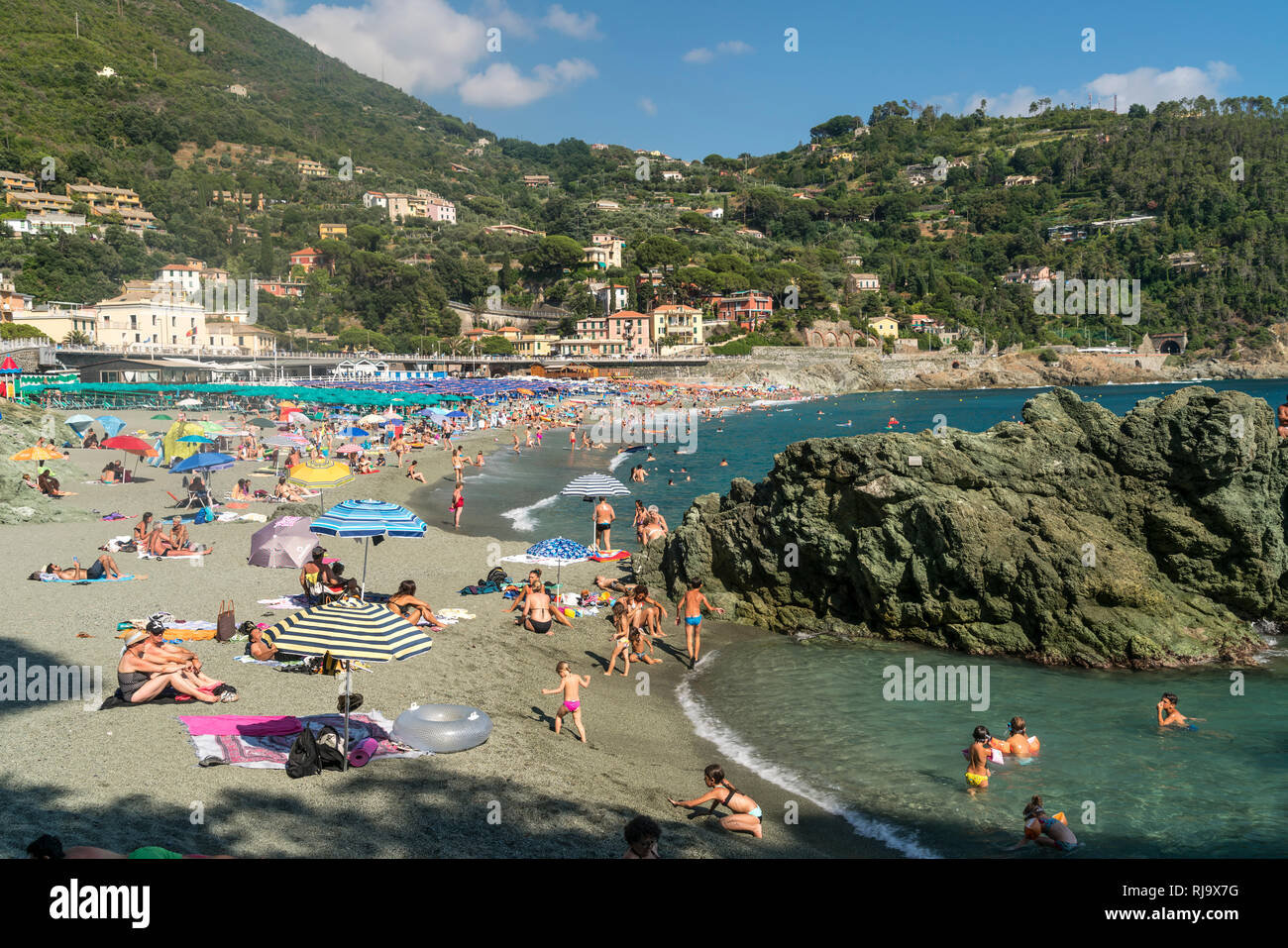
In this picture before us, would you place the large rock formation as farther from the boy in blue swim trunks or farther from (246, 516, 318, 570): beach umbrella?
(246, 516, 318, 570): beach umbrella

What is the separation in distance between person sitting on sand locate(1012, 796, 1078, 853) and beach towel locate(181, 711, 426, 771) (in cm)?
547

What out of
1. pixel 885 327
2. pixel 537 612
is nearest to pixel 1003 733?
pixel 537 612

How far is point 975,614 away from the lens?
1295 centimetres

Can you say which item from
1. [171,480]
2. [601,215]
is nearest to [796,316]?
[601,215]

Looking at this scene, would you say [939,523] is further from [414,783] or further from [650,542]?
[414,783]

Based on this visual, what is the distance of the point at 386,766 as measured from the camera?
7.50 meters

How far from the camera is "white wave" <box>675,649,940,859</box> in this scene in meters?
7.58

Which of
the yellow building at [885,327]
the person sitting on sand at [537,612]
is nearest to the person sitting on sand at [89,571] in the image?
the person sitting on sand at [537,612]

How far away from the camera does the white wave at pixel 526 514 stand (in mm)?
Answer: 22547

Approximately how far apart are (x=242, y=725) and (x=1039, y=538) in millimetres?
11133

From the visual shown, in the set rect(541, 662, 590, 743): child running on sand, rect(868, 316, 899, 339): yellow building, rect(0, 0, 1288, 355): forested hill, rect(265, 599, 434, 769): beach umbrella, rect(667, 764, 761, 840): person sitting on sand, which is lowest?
rect(667, 764, 761, 840): person sitting on sand

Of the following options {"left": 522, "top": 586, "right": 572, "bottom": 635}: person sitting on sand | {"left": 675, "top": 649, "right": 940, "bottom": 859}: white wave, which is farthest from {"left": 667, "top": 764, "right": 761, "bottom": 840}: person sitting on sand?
{"left": 522, "top": 586, "right": 572, "bottom": 635}: person sitting on sand

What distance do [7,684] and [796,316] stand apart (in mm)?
118585

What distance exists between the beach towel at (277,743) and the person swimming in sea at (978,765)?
542 cm
